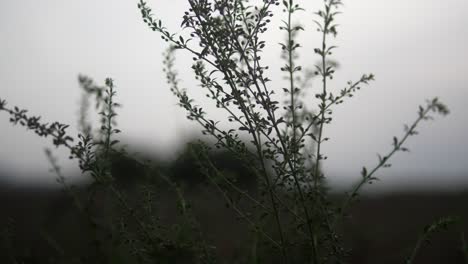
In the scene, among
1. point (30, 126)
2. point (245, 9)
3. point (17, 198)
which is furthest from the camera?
point (17, 198)

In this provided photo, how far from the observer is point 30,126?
118 inches

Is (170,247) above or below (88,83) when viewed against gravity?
below

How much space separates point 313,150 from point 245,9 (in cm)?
181

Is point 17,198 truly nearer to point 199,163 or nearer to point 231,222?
point 231,222

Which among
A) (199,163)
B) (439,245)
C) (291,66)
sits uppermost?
(291,66)

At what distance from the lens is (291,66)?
3.28 m

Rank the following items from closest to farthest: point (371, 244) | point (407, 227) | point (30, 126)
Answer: point (30, 126) < point (371, 244) < point (407, 227)

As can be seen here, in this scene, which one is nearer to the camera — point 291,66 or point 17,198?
point 291,66

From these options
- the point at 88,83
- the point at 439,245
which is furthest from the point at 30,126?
the point at 439,245

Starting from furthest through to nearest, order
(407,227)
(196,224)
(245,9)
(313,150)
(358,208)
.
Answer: (358,208)
(407,227)
(313,150)
(196,224)
(245,9)

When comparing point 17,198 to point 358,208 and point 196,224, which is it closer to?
point 358,208

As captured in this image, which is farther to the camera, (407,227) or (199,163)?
→ (407,227)

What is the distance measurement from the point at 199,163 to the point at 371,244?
4.96m

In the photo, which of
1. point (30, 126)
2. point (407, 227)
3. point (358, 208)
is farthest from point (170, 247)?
point (358, 208)
